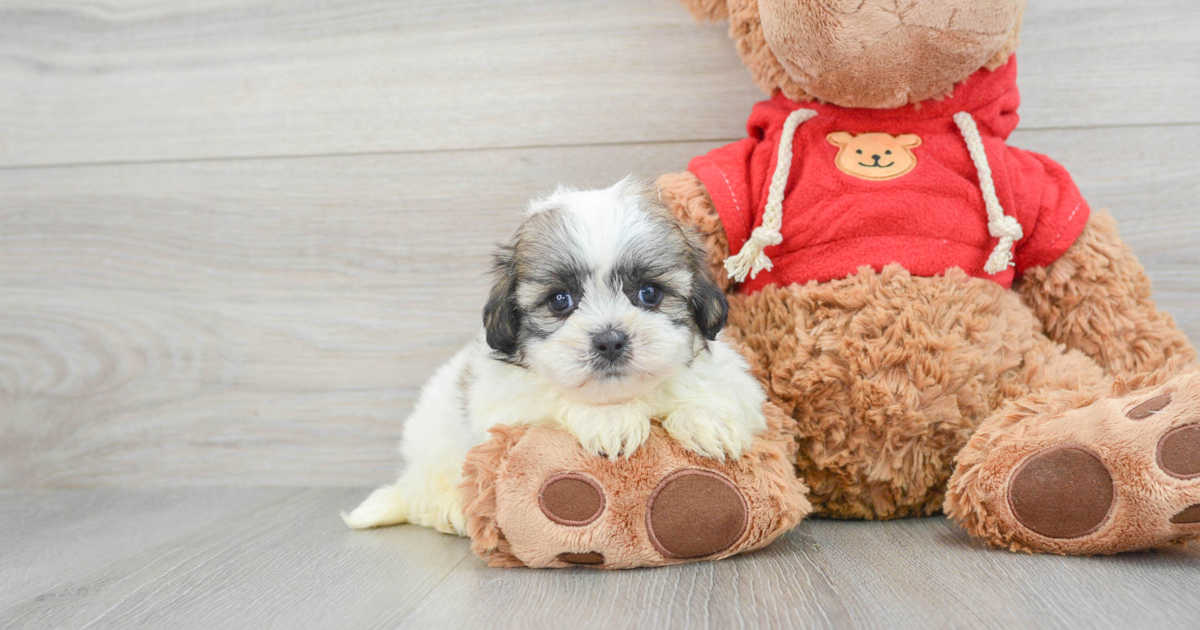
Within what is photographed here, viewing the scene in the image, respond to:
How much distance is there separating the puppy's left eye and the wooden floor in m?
0.72

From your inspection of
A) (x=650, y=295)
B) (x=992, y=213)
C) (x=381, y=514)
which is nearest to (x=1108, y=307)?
(x=992, y=213)

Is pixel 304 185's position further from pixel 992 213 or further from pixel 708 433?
pixel 992 213

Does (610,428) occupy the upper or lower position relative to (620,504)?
upper

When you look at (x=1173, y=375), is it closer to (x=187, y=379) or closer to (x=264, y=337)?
(x=264, y=337)

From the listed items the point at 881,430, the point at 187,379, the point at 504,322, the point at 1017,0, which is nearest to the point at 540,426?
the point at 504,322

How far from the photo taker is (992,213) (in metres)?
1.48

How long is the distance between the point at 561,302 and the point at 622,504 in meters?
0.32

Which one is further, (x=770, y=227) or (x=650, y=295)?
(x=770, y=227)

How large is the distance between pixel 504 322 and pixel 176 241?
1210 mm

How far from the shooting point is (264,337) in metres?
2.09

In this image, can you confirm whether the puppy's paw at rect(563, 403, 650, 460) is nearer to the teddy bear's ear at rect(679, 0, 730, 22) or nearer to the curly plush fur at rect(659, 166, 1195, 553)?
the curly plush fur at rect(659, 166, 1195, 553)

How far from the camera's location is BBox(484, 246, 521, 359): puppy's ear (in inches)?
51.9

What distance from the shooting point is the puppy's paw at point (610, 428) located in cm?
128

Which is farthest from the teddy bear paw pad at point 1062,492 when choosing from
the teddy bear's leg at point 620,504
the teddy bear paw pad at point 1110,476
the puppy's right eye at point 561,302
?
the puppy's right eye at point 561,302
